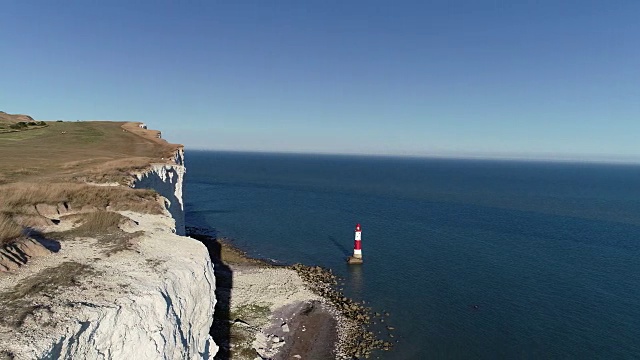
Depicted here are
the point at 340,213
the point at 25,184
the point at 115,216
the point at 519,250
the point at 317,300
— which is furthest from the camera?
the point at 340,213

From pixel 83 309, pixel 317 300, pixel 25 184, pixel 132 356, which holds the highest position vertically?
pixel 25 184

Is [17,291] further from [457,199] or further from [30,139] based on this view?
[457,199]

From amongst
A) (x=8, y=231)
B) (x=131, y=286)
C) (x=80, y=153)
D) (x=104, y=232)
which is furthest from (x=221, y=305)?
(x=80, y=153)

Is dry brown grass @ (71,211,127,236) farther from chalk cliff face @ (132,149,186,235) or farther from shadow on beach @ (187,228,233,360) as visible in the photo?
chalk cliff face @ (132,149,186,235)

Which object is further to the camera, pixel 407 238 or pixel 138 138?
pixel 138 138

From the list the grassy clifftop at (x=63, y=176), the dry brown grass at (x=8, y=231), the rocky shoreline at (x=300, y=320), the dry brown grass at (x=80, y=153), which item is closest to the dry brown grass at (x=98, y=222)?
the grassy clifftop at (x=63, y=176)

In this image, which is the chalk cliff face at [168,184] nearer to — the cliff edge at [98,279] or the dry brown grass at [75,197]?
the dry brown grass at [75,197]

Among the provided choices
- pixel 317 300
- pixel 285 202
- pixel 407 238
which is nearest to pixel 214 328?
pixel 317 300
